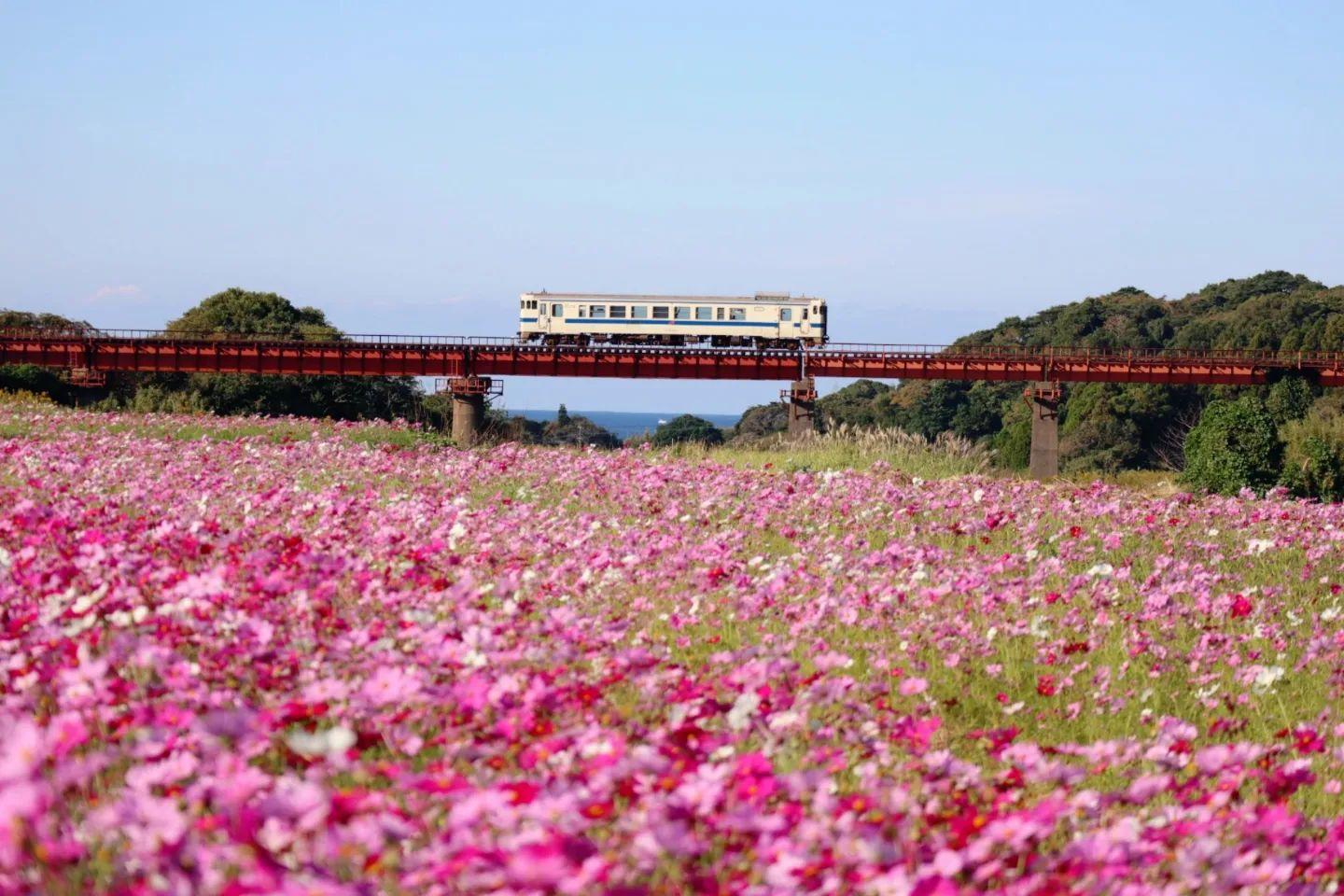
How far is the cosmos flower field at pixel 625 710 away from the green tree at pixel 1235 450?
82.1ft

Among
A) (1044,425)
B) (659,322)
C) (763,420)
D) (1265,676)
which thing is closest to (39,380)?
(659,322)

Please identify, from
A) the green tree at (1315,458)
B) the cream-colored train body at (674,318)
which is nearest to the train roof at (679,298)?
the cream-colored train body at (674,318)

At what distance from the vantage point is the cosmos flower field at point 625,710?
8.73 feet

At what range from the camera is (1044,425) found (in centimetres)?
5650

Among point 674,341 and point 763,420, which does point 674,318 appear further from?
point 763,420

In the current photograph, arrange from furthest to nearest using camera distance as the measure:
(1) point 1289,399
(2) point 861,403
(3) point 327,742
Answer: (2) point 861,403 < (1) point 1289,399 < (3) point 327,742

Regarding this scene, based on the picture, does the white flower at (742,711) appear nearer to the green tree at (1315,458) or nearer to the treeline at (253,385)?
the green tree at (1315,458)

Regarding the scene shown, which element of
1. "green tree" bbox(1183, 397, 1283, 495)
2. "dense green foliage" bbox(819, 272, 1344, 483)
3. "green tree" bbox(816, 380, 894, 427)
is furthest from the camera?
"green tree" bbox(816, 380, 894, 427)

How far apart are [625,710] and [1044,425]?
54763 millimetres

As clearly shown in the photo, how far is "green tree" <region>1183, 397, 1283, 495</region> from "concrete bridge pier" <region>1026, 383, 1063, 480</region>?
2005 cm

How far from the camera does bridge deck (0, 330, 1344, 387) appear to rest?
49031mm

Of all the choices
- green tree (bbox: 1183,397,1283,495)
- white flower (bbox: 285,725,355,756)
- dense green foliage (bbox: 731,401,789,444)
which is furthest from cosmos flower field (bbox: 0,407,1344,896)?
dense green foliage (bbox: 731,401,789,444)

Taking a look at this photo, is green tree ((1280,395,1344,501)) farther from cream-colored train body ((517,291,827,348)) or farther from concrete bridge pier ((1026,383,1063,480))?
cream-colored train body ((517,291,827,348))

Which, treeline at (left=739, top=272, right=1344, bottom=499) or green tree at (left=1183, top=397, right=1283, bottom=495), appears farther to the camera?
treeline at (left=739, top=272, right=1344, bottom=499)
